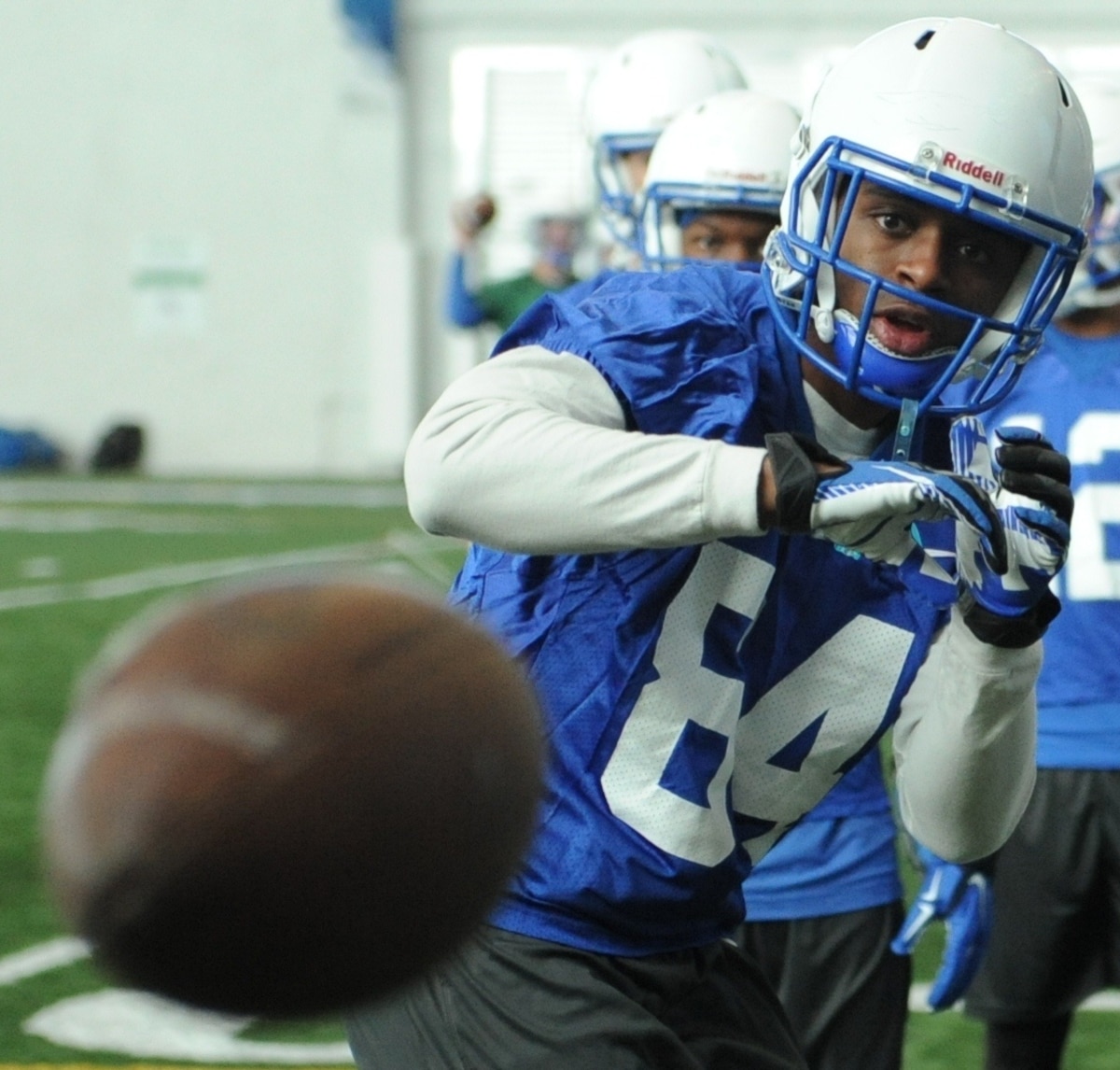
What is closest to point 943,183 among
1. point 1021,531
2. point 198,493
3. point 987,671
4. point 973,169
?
point 973,169

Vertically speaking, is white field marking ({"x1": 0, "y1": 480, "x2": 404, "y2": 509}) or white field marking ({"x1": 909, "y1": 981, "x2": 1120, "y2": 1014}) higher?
white field marking ({"x1": 909, "y1": 981, "x2": 1120, "y2": 1014})

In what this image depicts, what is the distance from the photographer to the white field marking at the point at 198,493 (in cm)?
1364

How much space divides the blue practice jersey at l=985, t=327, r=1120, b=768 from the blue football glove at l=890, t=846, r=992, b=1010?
319 mm

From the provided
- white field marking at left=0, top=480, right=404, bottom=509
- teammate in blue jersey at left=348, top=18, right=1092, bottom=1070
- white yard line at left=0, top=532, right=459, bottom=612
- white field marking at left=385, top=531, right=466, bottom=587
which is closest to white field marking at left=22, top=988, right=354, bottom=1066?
teammate in blue jersey at left=348, top=18, right=1092, bottom=1070

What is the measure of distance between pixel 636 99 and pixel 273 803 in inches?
129

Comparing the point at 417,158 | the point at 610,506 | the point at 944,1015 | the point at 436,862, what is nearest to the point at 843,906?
the point at 944,1015

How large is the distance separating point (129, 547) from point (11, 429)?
629 centimetres

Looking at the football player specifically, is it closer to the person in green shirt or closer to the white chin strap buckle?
the white chin strap buckle

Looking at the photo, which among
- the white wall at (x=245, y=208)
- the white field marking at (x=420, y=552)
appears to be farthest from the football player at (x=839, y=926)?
the white wall at (x=245, y=208)

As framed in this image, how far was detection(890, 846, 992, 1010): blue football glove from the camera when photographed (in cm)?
313

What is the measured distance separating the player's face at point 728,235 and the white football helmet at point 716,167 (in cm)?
2

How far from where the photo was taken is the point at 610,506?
179 centimetres

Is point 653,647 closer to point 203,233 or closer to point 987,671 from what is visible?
point 987,671

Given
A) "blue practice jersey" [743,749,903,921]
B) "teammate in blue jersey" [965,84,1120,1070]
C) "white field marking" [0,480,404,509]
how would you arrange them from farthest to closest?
"white field marking" [0,480,404,509] < "teammate in blue jersey" [965,84,1120,1070] < "blue practice jersey" [743,749,903,921]
